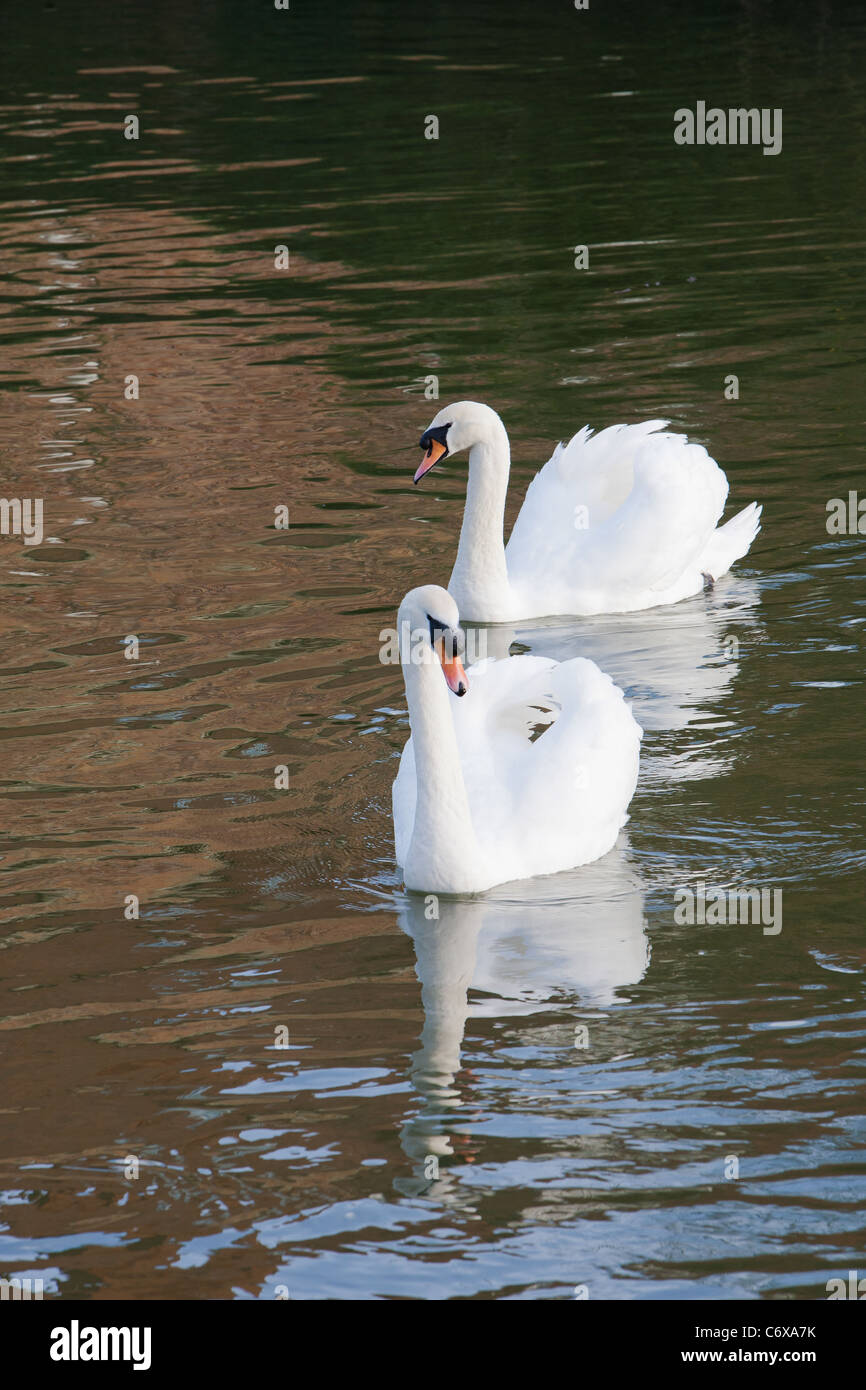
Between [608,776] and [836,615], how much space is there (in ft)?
9.20

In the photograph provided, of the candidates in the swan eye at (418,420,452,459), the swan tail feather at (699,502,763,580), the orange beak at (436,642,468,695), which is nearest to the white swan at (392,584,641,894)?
the orange beak at (436,642,468,695)

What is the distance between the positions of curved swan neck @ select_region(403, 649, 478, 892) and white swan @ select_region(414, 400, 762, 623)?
318 cm

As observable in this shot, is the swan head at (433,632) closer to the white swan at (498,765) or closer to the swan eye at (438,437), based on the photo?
the white swan at (498,765)

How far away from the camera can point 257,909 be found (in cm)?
689

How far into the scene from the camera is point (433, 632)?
6.66m

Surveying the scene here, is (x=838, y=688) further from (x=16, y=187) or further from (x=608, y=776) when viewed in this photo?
(x=16, y=187)

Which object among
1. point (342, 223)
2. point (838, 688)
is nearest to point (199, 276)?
point (342, 223)

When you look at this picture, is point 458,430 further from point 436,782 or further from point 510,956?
point 510,956

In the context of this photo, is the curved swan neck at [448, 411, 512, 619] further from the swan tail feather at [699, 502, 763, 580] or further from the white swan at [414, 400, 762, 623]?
the swan tail feather at [699, 502, 763, 580]

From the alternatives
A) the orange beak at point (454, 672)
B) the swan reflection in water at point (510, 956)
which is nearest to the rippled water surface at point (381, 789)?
the swan reflection in water at point (510, 956)

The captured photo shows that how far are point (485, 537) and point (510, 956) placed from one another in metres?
3.90

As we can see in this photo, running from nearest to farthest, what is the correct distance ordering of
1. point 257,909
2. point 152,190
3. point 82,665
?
point 257,909 < point 82,665 < point 152,190

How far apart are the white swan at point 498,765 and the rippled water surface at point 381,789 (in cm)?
15

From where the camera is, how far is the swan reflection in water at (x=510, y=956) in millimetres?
5758
